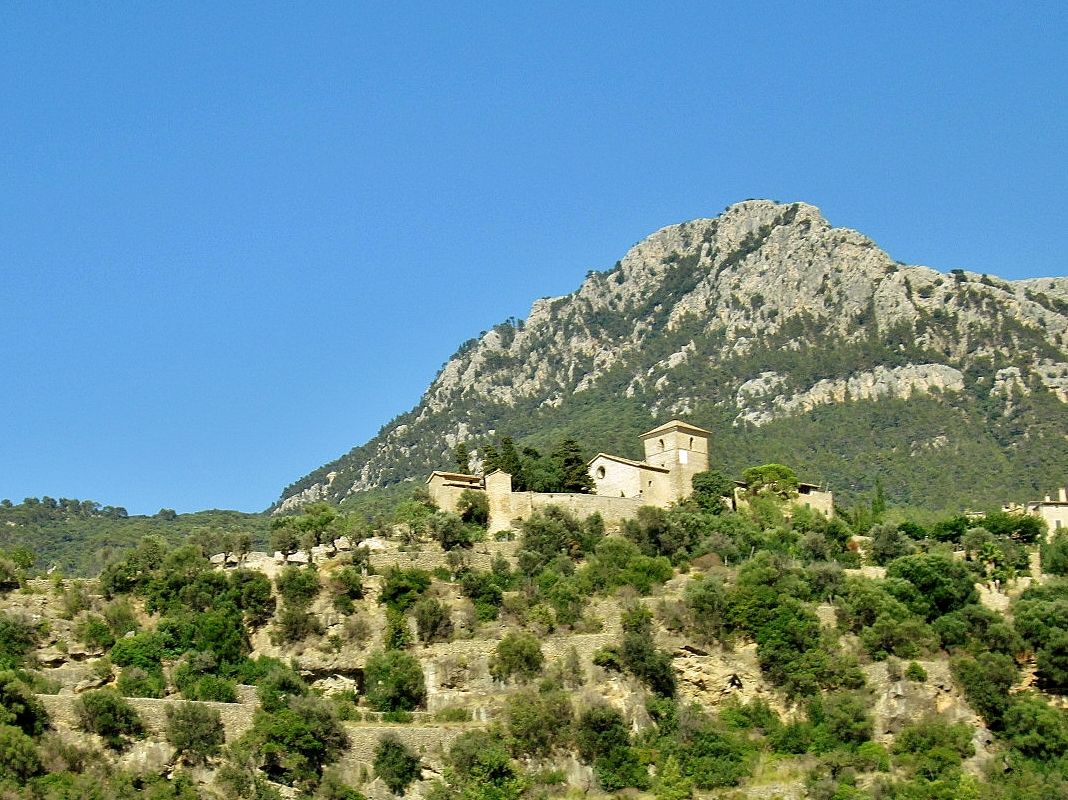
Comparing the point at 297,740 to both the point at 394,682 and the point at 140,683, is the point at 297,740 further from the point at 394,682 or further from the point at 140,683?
the point at 140,683

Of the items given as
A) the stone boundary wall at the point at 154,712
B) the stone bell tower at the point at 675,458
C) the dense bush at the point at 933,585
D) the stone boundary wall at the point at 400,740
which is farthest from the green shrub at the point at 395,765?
the stone bell tower at the point at 675,458

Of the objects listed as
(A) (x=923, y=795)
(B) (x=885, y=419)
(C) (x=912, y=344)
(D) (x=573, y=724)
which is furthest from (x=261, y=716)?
(C) (x=912, y=344)

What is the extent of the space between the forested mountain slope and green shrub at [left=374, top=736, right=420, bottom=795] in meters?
53.5

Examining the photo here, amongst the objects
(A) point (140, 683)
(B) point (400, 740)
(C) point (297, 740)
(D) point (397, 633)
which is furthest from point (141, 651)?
(B) point (400, 740)

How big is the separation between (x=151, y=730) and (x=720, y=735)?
57.1 ft

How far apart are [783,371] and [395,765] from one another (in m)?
84.5

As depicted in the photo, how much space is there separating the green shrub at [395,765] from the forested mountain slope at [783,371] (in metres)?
53.5

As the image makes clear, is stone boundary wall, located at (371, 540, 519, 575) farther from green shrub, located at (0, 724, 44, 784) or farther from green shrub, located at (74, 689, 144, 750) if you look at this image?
green shrub, located at (0, 724, 44, 784)

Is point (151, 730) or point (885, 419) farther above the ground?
point (885, 419)

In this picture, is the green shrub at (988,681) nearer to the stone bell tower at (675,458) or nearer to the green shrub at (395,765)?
the stone bell tower at (675,458)

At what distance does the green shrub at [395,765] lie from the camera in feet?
142

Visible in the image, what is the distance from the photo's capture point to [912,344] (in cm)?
12006

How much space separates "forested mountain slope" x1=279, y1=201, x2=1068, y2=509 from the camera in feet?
350

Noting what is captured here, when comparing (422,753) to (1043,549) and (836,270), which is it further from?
(836,270)
